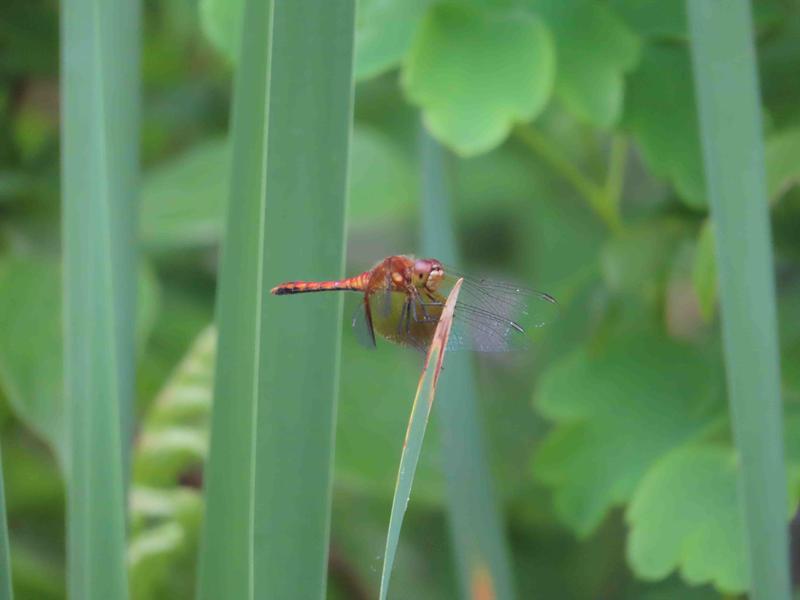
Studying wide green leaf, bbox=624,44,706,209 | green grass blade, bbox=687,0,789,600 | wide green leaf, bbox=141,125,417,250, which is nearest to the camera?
green grass blade, bbox=687,0,789,600

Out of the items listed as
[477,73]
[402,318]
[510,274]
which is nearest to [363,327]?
[402,318]

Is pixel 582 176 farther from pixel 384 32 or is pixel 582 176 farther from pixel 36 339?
pixel 36 339

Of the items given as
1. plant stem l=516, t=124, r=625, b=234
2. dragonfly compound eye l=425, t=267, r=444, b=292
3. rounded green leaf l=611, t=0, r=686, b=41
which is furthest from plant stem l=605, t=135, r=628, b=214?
dragonfly compound eye l=425, t=267, r=444, b=292

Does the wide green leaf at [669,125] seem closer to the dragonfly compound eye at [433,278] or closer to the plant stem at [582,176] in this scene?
the plant stem at [582,176]

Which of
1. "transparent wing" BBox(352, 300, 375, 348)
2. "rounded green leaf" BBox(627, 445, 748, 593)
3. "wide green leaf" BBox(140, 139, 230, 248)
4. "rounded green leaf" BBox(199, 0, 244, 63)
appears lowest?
"rounded green leaf" BBox(627, 445, 748, 593)

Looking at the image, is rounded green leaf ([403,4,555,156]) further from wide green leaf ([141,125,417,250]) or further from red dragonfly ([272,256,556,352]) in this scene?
wide green leaf ([141,125,417,250])

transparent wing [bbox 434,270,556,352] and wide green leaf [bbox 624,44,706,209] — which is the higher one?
wide green leaf [bbox 624,44,706,209]
